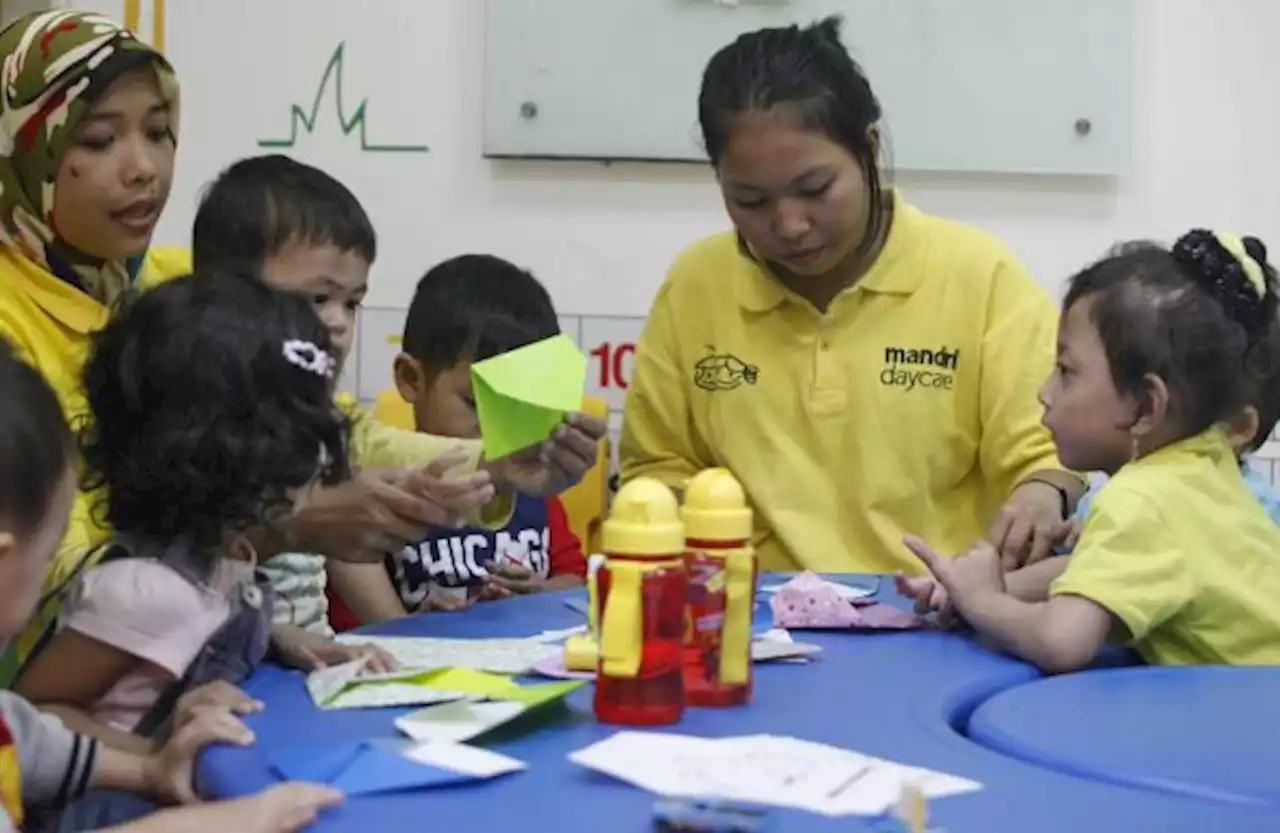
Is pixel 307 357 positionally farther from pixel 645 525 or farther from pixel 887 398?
pixel 887 398

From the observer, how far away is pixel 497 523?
6.43 feet

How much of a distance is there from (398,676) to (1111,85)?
6.87 ft

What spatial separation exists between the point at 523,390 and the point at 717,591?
418mm

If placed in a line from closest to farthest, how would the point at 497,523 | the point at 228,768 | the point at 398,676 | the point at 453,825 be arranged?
the point at 453,825 < the point at 228,768 < the point at 398,676 < the point at 497,523

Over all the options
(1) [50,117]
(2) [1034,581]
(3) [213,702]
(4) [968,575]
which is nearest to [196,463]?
(3) [213,702]

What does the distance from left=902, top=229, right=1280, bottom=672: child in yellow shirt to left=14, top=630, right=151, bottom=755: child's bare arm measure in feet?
2.53

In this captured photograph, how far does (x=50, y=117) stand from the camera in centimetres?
178

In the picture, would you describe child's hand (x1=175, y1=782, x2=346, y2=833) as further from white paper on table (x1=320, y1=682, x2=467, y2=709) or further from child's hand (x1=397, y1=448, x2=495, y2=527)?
child's hand (x1=397, y1=448, x2=495, y2=527)

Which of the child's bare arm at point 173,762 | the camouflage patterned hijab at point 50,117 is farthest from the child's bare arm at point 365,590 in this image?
the child's bare arm at point 173,762

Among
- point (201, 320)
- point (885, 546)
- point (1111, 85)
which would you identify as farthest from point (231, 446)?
point (1111, 85)

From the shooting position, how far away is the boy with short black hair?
2240 millimetres

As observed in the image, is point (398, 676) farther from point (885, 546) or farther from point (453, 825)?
point (885, 546)

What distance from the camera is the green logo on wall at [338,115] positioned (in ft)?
10.0

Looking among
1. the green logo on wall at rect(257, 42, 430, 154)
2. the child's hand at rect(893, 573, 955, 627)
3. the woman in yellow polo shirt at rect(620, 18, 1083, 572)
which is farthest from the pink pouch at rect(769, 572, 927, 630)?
the green logo on wall at rect(257, 42, 430, 154)
